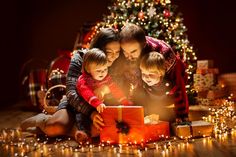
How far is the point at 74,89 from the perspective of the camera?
2.90 meters

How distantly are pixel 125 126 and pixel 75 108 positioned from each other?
0.47m

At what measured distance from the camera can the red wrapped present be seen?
2693mm

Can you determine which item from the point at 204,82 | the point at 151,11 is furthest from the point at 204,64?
the point at 151,11

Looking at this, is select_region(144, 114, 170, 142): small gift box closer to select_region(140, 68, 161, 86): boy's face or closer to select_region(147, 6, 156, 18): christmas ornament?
select_region(140, 68, 161, 86): boy's face


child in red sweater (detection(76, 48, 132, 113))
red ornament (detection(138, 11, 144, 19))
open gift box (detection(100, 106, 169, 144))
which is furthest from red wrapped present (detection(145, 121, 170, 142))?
red ornament (detection(138, 11, 144, 19))

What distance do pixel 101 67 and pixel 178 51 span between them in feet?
4.38

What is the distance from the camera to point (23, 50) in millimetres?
5695

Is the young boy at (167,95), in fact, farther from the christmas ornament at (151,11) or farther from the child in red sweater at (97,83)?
the christmas ornament at (151,11)

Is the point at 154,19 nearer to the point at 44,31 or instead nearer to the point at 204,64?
the point at 204,64

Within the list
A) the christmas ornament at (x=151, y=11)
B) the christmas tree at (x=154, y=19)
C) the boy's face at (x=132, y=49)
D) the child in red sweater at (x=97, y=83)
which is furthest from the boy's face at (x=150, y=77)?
the christmas ornament at (x=151, y=11)

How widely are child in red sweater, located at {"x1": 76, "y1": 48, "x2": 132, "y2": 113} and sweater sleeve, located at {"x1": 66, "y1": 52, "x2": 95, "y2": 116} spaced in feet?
0.27

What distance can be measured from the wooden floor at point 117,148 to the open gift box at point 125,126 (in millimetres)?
62

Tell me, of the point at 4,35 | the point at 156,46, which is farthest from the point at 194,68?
the point at 4,35

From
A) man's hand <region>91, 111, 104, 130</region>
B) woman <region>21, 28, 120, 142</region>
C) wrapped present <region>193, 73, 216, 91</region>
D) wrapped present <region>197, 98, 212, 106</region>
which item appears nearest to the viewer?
man's hand <region>91, 111, 104, 130</region>
